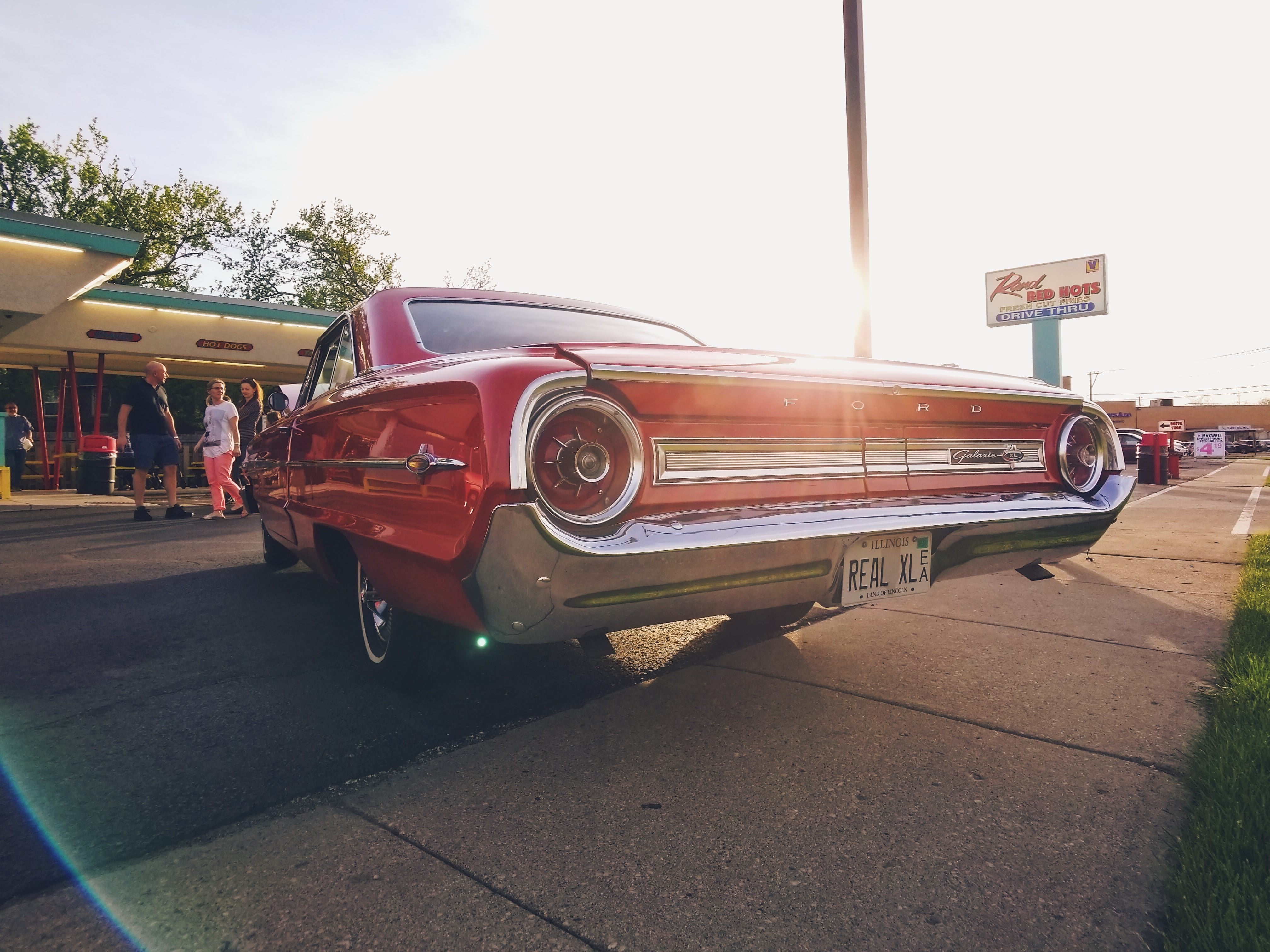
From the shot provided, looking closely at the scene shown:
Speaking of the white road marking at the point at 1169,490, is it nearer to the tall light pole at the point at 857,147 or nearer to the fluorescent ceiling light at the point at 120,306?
the tall light pole at the point at 857,147

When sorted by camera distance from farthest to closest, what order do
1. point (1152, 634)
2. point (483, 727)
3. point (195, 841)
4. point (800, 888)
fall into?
point (1152, 634), point (483, 727), point (195, 841), point (800, 888)

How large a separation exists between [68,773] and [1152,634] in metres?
4.34

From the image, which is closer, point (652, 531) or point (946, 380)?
point (652, 531)

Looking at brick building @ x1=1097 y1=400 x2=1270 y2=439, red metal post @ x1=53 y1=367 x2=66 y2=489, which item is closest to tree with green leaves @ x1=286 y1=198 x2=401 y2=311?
red metal post @ x1=53 y1=367 x2=66 y2=489

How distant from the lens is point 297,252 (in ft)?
137

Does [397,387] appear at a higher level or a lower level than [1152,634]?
higher

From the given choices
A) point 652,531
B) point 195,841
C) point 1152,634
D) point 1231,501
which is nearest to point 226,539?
point 195,841

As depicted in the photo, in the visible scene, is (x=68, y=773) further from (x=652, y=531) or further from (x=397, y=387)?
(x=652, y=531)

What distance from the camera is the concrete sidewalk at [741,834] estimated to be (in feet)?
5.20

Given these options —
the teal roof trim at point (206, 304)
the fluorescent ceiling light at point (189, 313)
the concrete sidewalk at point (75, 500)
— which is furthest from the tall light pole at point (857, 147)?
the fluorescent ceiling light at point (189, 313)

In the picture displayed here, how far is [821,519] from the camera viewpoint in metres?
2.38

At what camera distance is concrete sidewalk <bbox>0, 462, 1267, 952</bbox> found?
62.4 inches

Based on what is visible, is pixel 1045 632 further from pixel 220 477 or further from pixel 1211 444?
pixel 1211 444

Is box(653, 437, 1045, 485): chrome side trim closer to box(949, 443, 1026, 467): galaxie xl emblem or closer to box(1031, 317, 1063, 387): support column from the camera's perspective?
box(949, 443, 1026, 467): galaxie xl emblem
